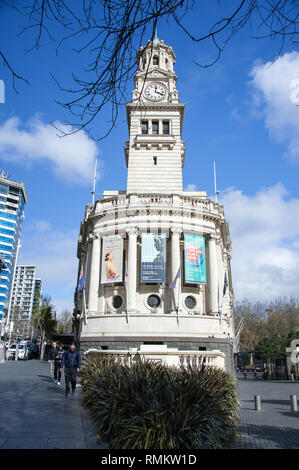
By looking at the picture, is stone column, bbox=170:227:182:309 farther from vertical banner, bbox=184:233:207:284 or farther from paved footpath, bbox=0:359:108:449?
paved footpath, bbox=0:359:108:449

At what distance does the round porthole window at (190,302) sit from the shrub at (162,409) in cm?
2167

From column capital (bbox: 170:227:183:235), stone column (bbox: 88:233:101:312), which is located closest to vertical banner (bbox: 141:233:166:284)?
column capital (bbox: 170:227:183:235)

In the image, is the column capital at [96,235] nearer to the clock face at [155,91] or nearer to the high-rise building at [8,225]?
the clock face at [155,91]

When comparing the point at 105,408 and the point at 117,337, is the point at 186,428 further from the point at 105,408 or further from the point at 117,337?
the point at 117,337

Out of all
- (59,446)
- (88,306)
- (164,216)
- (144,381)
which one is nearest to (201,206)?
(164,216)

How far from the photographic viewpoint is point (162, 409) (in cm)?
638

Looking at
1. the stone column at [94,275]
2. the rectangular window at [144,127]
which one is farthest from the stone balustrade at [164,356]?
the rectangular window at [144,127]

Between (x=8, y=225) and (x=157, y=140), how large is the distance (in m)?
83.3

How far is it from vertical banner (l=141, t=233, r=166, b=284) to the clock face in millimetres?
18503

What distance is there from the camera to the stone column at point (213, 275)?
29.4 m

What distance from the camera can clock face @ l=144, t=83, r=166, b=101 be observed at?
127ft

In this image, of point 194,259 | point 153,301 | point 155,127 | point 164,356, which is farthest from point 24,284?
point 164,356

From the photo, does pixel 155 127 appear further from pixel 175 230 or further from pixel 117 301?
pixel 117 301
